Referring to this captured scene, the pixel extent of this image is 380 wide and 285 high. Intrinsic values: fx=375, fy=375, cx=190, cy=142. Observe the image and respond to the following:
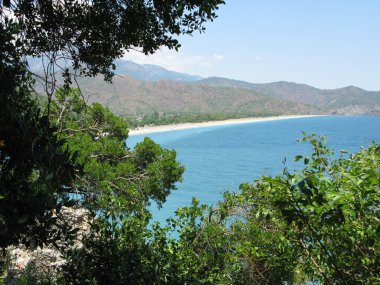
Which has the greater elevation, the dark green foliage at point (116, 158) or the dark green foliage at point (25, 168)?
the dark green foliage at point (25, 168)

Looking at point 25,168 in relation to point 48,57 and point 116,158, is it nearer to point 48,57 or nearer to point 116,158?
point 48,57

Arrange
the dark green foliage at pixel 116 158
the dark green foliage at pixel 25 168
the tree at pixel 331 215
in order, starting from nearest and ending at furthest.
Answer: the tree at pixel 331 215 → the dark green foliage at pixel 25 168 → the dark green foliage at pixel 116 158

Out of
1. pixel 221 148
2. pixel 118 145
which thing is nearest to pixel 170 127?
pixel 221 148

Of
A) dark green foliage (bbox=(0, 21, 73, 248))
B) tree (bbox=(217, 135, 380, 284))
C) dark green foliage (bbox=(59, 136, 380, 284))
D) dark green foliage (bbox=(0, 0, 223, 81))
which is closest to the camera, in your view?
tree (bbox=(217, 135, 380, 284))

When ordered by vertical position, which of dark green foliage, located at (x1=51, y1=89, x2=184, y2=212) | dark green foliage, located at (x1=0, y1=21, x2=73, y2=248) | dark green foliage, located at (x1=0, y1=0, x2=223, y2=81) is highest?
dark green foliage, located at (x1=0, y1=0, x2=223, y2=81)

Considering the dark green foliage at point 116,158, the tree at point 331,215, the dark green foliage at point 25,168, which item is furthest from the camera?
the dark green foliage at point 116,158

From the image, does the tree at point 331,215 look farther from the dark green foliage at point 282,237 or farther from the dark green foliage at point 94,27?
the dark green foliage at point 94,27

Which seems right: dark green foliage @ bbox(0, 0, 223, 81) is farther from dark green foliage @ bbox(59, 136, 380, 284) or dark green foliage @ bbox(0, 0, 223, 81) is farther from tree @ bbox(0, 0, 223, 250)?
dark green foliage @ bbox(59, 136, 380, 284)

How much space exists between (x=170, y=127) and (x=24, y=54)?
150 metres

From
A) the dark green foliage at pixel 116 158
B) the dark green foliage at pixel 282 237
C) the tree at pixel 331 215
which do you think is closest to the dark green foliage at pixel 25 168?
the dark green foliage at pixel 282 237

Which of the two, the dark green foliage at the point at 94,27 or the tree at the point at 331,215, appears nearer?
the tree at the point at 331,215

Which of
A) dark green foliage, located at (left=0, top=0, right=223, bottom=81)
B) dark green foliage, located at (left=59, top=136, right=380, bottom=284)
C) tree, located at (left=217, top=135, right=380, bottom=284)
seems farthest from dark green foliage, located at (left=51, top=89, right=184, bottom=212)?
tree, located at (left=217, top=135, right=380, bottom=284)

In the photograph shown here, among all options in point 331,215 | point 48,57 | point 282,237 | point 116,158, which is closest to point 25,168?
point 48,57

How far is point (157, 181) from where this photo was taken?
1866cm
